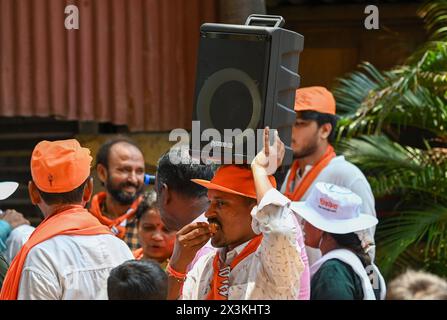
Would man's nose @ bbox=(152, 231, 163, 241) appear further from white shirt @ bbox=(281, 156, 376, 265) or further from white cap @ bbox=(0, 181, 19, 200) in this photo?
white shirt @ bbox=(281, 156, 376, 265)

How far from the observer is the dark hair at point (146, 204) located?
597cm

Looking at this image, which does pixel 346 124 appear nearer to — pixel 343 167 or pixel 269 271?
pixel 343 167

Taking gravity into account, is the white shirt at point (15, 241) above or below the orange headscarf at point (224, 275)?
below

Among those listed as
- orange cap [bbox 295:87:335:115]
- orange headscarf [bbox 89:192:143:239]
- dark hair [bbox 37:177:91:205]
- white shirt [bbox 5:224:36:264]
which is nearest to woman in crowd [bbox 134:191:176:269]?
white shirt [bbox 5:224:36:264]

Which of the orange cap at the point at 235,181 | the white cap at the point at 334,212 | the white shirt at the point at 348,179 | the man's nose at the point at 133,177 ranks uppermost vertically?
the orange cap at the point at 235,181

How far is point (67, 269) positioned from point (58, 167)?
44cm

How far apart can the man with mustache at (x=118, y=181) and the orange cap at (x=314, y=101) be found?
1.03 metres

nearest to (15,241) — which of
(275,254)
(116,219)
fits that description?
(116,219)

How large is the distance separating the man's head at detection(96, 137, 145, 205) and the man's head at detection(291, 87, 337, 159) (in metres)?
0.96

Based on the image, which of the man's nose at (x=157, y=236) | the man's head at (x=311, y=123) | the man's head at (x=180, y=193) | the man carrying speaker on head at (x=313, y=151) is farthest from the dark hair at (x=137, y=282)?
the man's head at (x=311, y=123)

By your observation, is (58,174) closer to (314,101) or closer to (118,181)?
(118,181)

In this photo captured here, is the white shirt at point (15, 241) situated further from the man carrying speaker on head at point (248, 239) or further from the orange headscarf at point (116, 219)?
the man carrying speaker on head at point (248, 239)

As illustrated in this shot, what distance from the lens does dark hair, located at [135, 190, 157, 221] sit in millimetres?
5969

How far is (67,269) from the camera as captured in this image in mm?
4320
